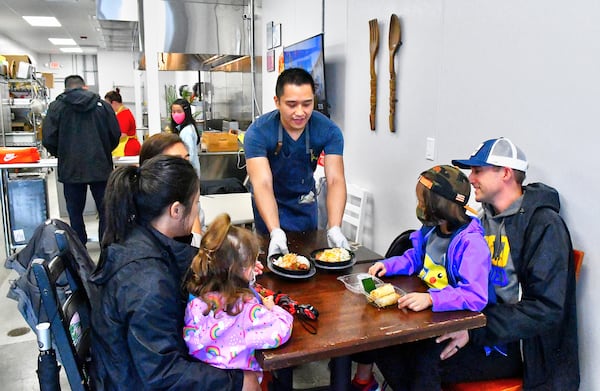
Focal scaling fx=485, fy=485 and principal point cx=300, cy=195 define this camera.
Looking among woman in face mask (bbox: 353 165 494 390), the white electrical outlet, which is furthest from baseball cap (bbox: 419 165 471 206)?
the white electrical outlet

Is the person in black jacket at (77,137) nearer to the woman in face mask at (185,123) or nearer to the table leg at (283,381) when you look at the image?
the woman in face mask at (185,123)

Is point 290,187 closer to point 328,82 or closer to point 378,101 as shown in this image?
point 378,101

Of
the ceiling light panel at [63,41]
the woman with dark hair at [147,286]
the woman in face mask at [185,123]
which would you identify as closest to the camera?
the woman with dark hair at [147,286]

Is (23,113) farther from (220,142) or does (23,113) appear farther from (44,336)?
(44,336)

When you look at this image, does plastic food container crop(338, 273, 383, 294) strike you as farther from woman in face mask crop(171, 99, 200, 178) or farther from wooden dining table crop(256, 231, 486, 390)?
woman in face mask crop(171, 99, 200, 178)

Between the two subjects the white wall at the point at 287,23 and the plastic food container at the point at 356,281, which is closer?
the plastic food container at the point at 356,281

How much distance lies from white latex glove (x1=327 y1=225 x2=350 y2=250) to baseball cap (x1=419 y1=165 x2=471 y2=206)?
0.53 m

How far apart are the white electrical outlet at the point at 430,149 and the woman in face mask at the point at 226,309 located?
5.14ft

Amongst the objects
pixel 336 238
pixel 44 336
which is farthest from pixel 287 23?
pixel 44 336

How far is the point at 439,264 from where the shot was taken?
5.58 ft

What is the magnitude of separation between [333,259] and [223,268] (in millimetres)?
628

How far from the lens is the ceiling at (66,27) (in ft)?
25.0

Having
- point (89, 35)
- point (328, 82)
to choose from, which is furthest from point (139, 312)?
point (89, 35)

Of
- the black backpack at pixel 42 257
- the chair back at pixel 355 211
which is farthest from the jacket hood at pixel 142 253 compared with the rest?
the chair back at pixel 355 211
